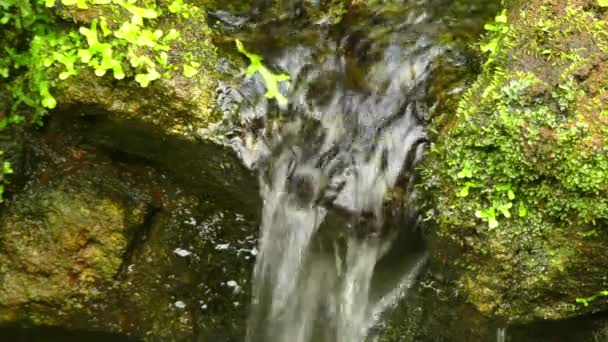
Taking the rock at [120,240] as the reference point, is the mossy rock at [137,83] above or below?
above

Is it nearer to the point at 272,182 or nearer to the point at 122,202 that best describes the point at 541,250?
the point at 272,182

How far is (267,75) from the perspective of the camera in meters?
3.04

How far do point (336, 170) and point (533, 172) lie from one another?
1.00 meters

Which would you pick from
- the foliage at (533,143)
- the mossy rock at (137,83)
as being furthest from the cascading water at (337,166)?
the foliage at (533,143)

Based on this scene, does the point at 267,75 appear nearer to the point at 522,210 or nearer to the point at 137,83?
the point at 137,83

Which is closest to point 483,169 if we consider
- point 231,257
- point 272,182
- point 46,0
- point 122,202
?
point 272,182

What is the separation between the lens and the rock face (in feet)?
8.25

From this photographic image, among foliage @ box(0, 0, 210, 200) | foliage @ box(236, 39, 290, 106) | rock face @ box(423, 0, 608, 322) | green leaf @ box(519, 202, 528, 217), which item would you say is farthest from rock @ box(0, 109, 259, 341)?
green leaf @ box(519, 202, 528, 217)

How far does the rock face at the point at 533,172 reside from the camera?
251 centimetres

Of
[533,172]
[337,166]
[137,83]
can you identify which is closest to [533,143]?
[533,172]

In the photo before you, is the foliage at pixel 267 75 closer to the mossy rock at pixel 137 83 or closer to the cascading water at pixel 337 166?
the cascading water at pixel 337 166

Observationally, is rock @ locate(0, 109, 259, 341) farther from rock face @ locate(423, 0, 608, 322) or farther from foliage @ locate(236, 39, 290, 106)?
rock face @ locate(423, 0, 608, 322)

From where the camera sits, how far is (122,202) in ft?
10.5

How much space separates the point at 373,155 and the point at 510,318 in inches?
43.7
